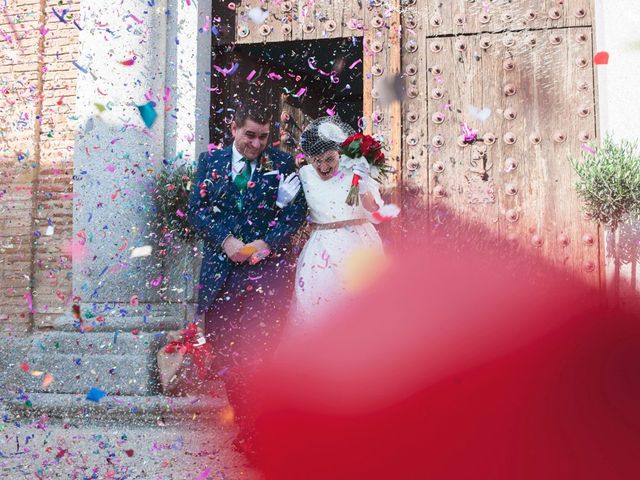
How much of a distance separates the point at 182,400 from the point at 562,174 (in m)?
3.44

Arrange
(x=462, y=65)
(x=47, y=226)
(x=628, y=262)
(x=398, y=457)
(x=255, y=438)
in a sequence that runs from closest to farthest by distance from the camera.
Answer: (x=398, y=457), (x=255, y=438), (x=628, y=262), (x=462, y=65), (x=47, y=226)

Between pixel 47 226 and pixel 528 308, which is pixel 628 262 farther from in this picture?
pixel 47 226

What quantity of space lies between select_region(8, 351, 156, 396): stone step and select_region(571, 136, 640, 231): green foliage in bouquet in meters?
3.38

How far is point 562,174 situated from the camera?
21.6 feet

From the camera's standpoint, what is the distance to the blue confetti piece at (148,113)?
6543 millimetres

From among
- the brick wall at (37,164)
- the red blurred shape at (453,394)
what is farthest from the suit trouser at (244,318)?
the brick wall at (37,164)

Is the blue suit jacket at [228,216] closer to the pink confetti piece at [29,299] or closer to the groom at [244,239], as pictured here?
the groom at [244,239]

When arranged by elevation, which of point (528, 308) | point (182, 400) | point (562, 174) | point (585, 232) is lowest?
point (182, 400)

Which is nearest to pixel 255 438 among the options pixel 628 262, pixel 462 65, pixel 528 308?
pixel 528 308

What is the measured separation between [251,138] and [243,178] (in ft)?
0.82

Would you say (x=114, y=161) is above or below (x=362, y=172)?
above

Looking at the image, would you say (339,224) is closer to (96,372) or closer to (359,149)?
(359,149)

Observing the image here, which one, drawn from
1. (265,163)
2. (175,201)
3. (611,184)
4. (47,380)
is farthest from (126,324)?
(611,184)

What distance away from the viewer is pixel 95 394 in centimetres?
580
